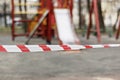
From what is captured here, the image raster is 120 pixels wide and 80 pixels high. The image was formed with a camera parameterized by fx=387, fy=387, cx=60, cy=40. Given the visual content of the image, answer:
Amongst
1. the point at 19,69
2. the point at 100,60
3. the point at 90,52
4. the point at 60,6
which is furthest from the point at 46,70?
the point at 60,6

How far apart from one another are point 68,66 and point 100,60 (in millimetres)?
1022

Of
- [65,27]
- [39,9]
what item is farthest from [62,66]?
[39,9]

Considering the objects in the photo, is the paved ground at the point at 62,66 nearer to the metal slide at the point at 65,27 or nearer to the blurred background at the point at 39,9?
the metal slide at the point at 65,27

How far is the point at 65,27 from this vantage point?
1041 cm

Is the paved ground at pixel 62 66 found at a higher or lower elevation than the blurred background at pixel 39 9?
higher

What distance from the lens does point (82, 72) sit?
Answer: 6305mm

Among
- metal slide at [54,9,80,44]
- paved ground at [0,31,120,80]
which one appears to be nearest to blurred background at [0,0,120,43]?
metal slide at [54,9,80,44]

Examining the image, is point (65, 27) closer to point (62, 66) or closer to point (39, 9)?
point (62, 66)

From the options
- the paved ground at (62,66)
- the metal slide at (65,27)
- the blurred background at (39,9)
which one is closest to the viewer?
the paved ground at (62,66)

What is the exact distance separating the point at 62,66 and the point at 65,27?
3.58 metres

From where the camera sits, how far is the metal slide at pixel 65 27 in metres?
9.89

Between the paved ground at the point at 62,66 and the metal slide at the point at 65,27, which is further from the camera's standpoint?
the metal slide at the point at 65,27

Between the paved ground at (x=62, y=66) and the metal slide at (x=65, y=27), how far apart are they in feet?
3.30

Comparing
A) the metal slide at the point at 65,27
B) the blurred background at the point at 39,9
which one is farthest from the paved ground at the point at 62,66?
the blurred background at the point at 39,9
